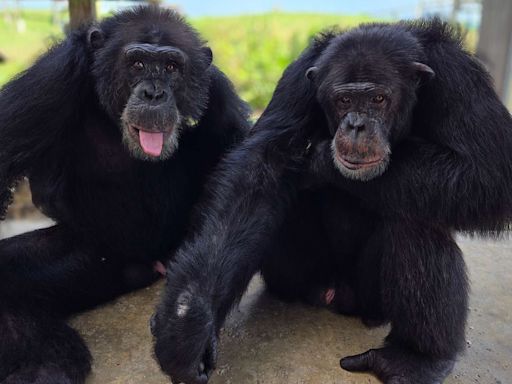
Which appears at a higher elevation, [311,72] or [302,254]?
[311,72]

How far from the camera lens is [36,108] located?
4.38 m

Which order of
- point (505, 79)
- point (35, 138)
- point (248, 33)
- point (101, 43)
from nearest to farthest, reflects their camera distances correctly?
point (35, 138), point (101, 43), point (505, 79), point (248, 33)

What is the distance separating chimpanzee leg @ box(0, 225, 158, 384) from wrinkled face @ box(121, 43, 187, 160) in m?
1.13

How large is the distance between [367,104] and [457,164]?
75 cm

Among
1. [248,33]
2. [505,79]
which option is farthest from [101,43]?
[248,33]

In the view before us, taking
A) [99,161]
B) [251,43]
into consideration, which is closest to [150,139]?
[99,161]

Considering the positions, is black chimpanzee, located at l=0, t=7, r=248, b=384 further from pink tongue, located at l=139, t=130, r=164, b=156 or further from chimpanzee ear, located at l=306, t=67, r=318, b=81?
chimpanzee ear, located at l=306, t=67, r=318, b=81

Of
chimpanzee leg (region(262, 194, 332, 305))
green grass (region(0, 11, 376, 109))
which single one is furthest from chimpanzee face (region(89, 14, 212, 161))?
green grass (region(0, 11, 376, 109))

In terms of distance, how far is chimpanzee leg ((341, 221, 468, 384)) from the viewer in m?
3.89

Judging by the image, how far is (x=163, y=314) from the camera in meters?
3.74

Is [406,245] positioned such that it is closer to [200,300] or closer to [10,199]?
[200,300]

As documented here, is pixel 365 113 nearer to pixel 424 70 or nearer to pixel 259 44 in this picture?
pixel 424 70

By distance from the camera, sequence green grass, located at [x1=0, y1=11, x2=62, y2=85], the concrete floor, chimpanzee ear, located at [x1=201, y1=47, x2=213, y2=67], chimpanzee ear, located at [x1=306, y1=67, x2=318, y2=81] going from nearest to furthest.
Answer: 1. the concrete floor
2. chimpanzee ear, located at [x1=306, y1=67, x2=318, y2=81]
3. chimpanzee ear, located at [x1=201, y1=47, x2=213, y2=67]
4. green grass, located at [x1=0, y1=11, x2=62, y2=85]

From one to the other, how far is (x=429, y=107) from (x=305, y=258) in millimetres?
1540
